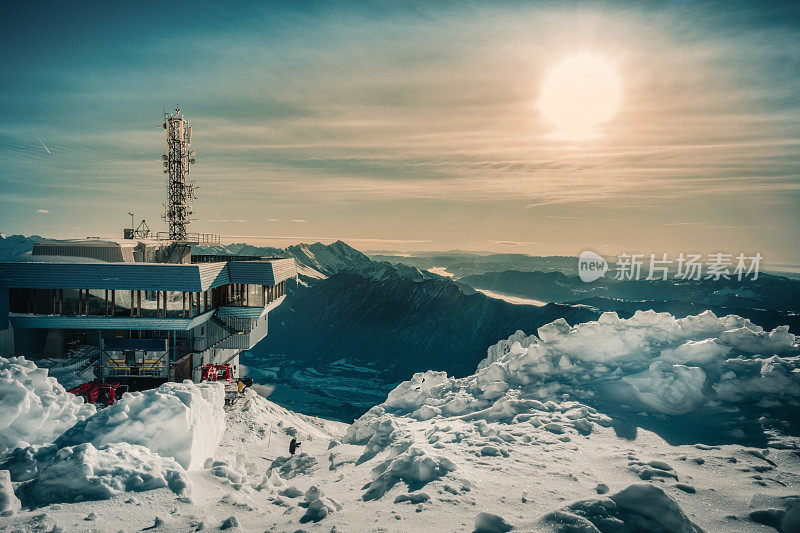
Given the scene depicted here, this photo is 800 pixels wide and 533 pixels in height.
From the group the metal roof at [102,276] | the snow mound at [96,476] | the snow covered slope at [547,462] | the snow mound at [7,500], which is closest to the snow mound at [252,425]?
the snow covered slope at [547,462]

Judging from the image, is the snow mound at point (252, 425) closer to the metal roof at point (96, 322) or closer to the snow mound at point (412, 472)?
the metal roof at point (96, 322)

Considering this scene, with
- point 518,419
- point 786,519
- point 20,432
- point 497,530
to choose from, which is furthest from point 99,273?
point 786,519

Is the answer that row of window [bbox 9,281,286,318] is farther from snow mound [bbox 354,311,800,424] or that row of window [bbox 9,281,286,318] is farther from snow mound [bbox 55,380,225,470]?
snow mound [bbox 354,311,800,424]

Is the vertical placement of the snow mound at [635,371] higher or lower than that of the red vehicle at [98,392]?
higher

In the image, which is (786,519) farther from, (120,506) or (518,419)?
(120,506)

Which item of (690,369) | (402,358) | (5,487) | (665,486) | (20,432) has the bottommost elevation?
(402,358)

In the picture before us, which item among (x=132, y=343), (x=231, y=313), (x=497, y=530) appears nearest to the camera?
(x=497, y=530)
